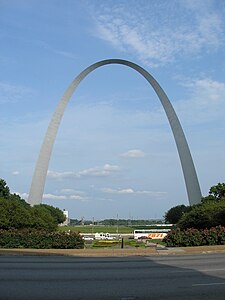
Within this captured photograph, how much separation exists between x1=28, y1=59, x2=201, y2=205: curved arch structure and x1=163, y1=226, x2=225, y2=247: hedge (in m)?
27.6

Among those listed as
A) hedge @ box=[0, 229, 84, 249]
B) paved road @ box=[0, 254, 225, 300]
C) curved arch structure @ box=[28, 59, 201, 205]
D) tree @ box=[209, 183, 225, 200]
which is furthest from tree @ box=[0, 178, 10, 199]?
paved road @ box=[0, 254, 225, 300]

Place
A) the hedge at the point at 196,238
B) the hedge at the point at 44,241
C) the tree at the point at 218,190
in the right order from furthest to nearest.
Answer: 1. the tree at the point at 218,190
2. the hedge at the point at 196,238
3. the hedge at the point at 44,241

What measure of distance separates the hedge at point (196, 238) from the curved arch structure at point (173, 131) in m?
27.6

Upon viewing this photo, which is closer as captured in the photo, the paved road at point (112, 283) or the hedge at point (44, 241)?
the paved road at point (112, 283)

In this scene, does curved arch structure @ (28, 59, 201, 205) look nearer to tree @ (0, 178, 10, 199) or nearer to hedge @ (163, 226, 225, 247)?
tree @ (0, 178, 10, 199)

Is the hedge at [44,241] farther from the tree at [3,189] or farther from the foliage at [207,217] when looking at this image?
the tree at [3,189]

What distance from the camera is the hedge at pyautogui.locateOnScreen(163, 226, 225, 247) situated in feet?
96.1

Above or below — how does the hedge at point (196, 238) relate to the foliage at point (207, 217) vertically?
below

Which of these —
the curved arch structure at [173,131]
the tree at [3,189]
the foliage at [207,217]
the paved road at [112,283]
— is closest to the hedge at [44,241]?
the paved road at [112,283]

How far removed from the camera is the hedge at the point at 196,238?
29.3 m

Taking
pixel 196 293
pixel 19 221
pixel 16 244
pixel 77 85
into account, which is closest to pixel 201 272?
pixel 196 293

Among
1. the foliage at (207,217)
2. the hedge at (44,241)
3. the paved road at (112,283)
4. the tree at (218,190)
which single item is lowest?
the paved road at (112,283)

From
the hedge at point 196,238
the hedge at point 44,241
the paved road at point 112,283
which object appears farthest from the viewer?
the hedge at point 196,238

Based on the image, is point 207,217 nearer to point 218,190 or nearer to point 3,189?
point 218,190
